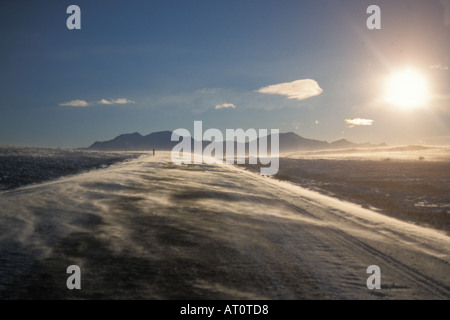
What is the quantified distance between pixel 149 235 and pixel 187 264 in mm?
1744

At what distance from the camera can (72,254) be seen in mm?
5223

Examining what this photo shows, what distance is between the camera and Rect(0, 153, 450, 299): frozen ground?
4.19 metres

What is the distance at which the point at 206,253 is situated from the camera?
5.46 m

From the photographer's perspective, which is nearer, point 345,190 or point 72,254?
point 72,254

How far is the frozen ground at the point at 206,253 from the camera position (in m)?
4.19

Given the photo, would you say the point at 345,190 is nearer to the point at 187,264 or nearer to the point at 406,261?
the point at 406,261

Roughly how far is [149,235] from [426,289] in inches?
202

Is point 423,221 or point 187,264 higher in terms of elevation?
point 187,264
